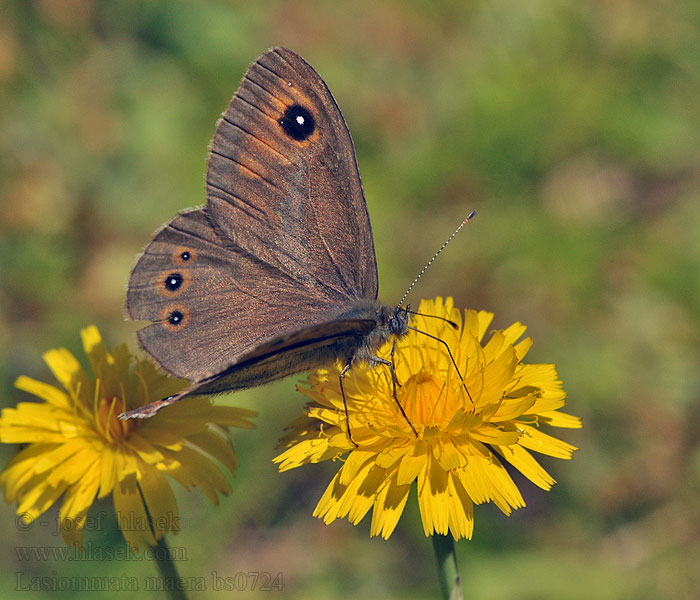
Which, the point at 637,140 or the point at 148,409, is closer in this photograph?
the point at 148,409

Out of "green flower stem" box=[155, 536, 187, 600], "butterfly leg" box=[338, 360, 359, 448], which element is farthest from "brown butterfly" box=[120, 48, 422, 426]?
"green flower stem" box=[155, 536, 187, 600]

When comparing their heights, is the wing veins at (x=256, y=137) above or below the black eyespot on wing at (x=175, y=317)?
above

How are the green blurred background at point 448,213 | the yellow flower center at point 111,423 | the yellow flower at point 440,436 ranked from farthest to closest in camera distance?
the green blurred background at point 448,213 → the yellow flower center at point 111,423 → the yellow flower at point 440,436

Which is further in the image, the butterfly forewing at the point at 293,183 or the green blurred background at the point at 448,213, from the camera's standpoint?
the green blurred background at the point at 448,213

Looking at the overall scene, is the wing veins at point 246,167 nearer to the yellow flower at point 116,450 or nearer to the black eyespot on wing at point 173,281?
the black eyespot on wing at point 173,281

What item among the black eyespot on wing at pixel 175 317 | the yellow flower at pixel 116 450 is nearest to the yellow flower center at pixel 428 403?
the yellow flower at pixel 116 450

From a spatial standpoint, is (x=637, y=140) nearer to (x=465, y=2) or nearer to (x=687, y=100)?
(x=687, y=100)

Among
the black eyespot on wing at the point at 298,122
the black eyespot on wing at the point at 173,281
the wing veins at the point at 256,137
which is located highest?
the black eyespot on wing at the point at 298,122

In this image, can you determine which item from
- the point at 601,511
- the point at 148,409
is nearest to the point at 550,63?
the point at 601,511
